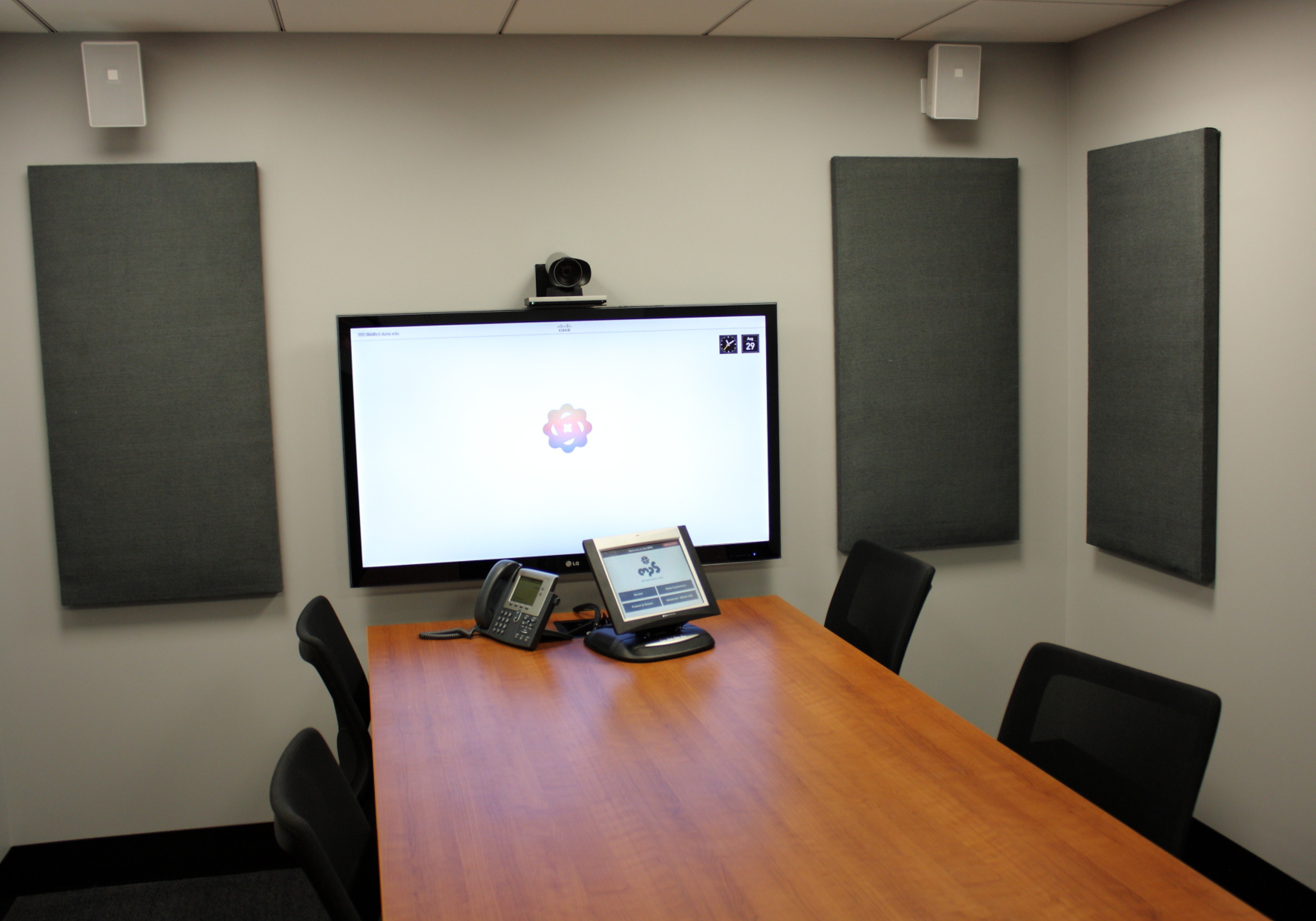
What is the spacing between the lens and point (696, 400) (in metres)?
3.17

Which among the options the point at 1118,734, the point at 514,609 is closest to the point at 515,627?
the point at 514,609

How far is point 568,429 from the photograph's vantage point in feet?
10.2

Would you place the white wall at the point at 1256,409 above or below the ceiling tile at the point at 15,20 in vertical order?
below

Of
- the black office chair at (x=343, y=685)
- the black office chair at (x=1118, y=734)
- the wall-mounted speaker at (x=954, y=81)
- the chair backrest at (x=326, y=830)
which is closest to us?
the chair backrest at (x=326, y=830)

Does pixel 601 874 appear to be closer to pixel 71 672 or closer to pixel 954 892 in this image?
pixel 954 892

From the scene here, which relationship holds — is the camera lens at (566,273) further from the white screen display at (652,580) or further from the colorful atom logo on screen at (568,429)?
the white screen display at (652,580)

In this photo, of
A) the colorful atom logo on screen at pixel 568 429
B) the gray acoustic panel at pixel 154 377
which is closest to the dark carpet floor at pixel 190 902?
the gray acoustic panel at pixel 154 377

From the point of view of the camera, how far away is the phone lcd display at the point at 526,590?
280 cm

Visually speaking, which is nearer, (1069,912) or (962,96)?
(1069,912)

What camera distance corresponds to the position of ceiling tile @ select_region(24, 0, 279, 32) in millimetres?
2643

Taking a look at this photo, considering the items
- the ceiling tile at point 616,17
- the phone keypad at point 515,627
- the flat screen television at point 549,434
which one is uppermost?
→ the ceiling tile at point 616,17

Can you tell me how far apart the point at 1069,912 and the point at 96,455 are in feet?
9.57

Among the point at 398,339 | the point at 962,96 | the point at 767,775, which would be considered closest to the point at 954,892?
the point at 767,775

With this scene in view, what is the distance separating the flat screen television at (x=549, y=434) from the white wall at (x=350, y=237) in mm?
217
